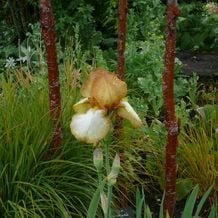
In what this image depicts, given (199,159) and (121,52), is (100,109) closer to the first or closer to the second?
(121,52)

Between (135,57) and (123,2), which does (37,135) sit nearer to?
(123,2)

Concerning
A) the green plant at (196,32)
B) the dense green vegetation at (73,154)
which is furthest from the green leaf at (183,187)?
the green plant at (196,32)

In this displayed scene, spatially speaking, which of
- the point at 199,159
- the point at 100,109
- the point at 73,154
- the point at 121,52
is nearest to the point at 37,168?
the point at 73,154

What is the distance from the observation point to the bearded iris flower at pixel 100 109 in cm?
176

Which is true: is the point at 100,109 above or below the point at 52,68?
above

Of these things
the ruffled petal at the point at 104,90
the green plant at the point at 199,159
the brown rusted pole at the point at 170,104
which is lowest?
the green plant at the point at 199,159

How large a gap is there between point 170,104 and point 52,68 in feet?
1.80

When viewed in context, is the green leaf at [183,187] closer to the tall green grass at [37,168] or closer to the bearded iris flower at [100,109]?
the tall green grass at [37,168]

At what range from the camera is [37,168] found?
2.86 m

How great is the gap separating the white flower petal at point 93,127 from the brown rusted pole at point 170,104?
0.74 m

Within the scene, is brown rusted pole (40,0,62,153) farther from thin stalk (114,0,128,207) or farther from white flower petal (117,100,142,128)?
white flower petal (117,100,142,128)

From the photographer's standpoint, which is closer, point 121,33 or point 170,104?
point 170,104

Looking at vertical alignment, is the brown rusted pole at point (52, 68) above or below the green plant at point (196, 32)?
above

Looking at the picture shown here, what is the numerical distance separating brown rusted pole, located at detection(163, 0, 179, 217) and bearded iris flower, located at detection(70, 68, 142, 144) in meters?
0.63
